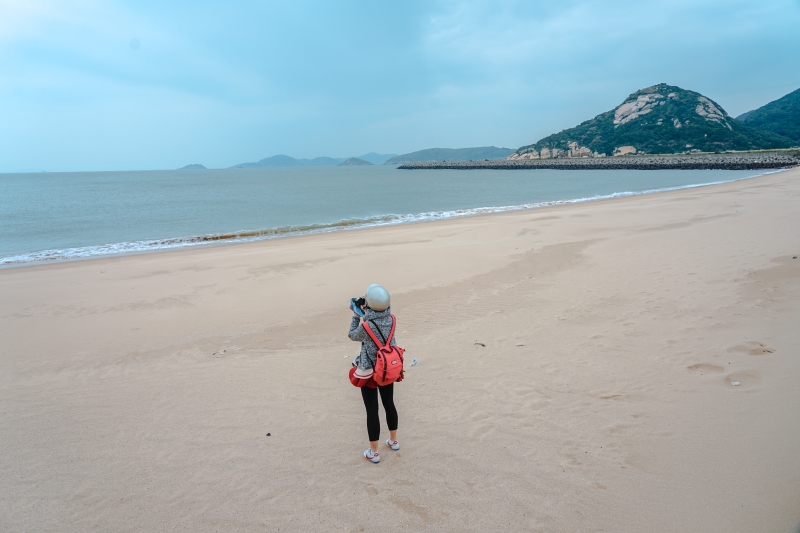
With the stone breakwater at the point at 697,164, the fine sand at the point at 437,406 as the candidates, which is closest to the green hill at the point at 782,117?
the stone breakwater at the point at 697,164

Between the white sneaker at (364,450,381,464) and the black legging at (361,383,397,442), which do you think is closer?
the black legging at (361,383,397,442)

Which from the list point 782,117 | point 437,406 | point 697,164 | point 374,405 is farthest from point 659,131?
point 374,405

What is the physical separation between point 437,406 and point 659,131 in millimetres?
135135

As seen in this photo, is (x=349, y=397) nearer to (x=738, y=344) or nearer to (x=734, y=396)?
(x=734, y=396)

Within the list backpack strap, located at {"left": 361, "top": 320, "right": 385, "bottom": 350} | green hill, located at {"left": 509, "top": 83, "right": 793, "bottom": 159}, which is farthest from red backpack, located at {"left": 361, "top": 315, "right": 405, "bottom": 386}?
green hill, located at {"left": 509, "top": 83, "right": 793, "bottom": 159}

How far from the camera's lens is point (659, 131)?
375ft

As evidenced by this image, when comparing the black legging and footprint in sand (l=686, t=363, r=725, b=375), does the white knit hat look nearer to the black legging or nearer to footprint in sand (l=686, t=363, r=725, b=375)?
the black legging

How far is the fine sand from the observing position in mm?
3064

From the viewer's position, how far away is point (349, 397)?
4633 millimetres

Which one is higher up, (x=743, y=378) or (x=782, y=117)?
(x=782, y=117)

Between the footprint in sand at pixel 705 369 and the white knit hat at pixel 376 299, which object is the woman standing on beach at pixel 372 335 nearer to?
the white knit hat at pixel 376 299

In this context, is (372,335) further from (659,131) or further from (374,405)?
(659,131)

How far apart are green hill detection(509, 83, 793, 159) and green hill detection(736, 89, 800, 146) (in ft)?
31.7

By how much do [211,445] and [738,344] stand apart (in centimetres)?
595
